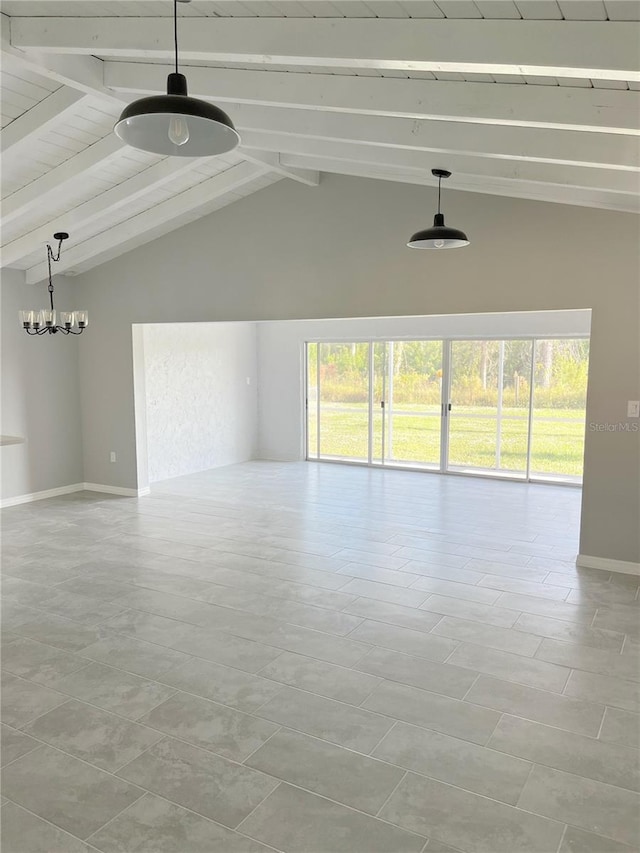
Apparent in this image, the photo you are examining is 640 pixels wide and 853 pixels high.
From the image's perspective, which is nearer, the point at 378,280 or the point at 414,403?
the point at 378,280

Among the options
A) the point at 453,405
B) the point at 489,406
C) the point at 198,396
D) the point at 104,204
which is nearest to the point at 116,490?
the point at 198,396

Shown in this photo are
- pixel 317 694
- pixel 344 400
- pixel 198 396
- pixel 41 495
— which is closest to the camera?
pixel 317 694

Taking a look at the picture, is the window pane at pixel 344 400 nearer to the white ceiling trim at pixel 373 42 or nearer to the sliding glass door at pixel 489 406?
the sliding glass door at pixel 489 406

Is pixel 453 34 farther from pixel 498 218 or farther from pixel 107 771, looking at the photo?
pixel 107 771

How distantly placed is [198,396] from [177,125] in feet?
22.7

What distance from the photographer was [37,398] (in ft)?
22.7

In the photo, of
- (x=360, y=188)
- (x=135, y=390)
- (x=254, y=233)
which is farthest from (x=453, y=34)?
(x=135, y=390)

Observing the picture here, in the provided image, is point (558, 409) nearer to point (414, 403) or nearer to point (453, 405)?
point (453, 405)

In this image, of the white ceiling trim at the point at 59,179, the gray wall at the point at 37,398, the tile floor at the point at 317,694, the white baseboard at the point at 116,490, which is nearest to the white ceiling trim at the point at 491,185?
the white ceiling trim at the point at 59,179

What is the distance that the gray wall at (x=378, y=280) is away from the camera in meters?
4.57

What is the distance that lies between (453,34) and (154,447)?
6.50 meters

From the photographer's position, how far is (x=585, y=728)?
266 cm

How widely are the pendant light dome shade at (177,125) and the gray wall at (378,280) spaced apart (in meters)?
3.33

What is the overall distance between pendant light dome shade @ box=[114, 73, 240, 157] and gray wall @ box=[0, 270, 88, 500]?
5153mm
